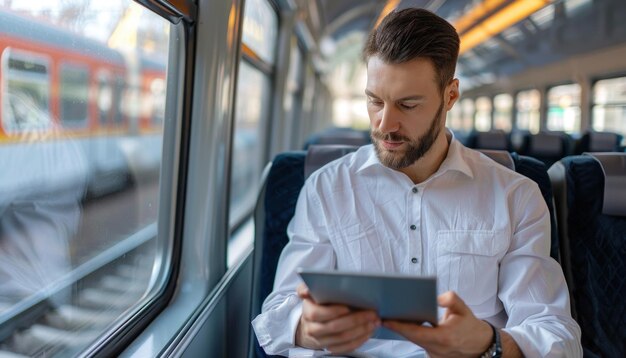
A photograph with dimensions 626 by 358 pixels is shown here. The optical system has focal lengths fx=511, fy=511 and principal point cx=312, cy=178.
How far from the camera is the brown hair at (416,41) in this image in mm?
1306

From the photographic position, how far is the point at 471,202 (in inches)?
55.6

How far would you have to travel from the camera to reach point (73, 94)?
187cm

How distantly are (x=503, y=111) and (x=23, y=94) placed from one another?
32.5ft

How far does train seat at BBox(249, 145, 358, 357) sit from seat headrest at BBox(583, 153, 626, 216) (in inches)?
32.5

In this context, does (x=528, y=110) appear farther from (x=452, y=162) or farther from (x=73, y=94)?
(x=73, y=94)

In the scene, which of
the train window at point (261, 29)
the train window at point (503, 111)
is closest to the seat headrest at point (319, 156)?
the train window at point (261, 29)

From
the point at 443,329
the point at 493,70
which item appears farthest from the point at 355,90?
the point at 443,329

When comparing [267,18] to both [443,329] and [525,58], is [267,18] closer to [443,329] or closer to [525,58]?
[443,329]

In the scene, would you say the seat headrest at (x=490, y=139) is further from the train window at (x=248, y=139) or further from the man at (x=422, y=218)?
the man at (x=422, y=218)

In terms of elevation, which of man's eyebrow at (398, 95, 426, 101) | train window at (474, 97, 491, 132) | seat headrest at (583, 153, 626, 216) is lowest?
seat headrest at (583, 153, 626, 216)

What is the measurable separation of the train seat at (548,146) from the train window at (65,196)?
12.7 feet

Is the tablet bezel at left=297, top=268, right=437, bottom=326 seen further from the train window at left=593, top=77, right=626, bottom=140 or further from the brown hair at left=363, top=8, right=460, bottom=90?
the train window at left=593, top=77, right=626, bottom=140

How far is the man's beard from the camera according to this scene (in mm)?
1362

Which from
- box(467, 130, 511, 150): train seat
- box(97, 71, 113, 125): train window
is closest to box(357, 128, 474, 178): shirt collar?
box(97, 71, 113, 125): train window
